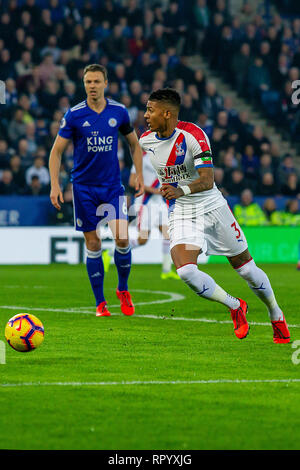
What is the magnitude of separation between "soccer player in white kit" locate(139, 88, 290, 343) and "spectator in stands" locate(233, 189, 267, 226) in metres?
11.9

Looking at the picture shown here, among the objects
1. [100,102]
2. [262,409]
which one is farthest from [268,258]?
[262,409]

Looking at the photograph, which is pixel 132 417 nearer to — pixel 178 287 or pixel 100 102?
pixel 100 102

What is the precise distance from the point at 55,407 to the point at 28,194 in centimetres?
1383

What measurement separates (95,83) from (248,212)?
10.8 meters

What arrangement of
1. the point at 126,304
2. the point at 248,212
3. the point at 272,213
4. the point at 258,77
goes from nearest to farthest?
the point at 126,304, the point at 248,212, the point at 272,213, the point at 258,77

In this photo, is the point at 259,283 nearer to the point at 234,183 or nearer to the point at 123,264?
the point at 123,264

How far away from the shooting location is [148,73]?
70.2ft

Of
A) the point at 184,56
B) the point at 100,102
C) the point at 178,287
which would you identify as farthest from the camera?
the point at 184,56

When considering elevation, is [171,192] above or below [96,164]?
above

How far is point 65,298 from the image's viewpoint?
1114cm

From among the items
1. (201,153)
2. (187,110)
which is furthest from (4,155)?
(201,153)

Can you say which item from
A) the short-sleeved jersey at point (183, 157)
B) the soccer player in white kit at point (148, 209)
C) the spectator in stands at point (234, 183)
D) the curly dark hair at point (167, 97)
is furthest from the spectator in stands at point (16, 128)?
the curly dark hair at point (167, 97)

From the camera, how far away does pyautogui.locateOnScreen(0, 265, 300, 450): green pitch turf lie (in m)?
4.30

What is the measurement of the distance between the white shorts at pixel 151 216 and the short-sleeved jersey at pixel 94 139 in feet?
15.7
